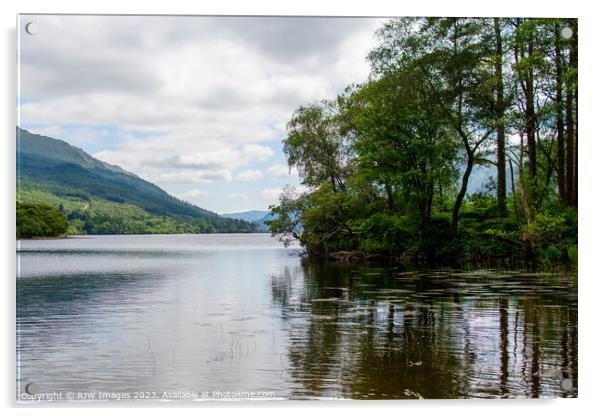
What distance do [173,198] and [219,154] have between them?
97cm

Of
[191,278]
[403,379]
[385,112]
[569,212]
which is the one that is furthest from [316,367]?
[385,112]

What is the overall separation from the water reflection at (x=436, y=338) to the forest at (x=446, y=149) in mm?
1090

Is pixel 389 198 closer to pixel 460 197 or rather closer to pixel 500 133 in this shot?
pixel 460 197

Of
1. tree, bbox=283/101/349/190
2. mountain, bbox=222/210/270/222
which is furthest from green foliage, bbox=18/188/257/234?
tree, bbox=283/101/349/190

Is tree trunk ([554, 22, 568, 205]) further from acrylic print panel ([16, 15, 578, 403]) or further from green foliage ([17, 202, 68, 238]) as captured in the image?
green foliage ([17, 202, 68, 238])

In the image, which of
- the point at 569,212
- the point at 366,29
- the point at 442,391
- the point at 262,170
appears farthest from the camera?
the point at 569,212

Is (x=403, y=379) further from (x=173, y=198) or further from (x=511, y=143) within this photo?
(x=511, y=143)

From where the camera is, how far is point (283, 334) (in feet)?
27.5

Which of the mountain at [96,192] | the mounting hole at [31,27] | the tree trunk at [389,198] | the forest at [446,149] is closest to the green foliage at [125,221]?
the mountain at [96,192]

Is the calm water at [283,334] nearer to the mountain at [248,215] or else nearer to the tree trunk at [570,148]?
the mountain at [248,215]

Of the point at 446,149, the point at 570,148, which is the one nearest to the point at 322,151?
the point at 446,149

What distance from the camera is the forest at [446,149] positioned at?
34.8 feet

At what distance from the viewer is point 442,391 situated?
6246 mm
